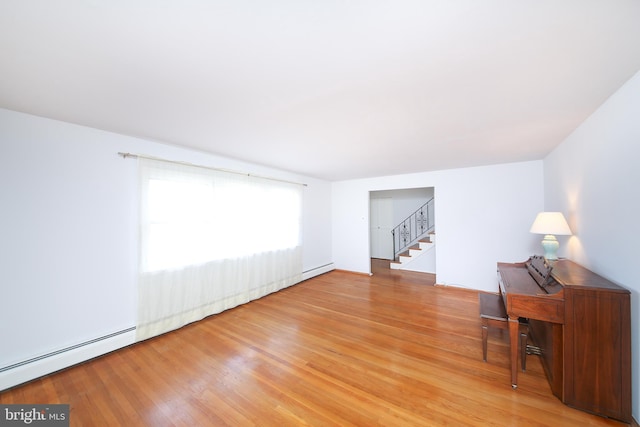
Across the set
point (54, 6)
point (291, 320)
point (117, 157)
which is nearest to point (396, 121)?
point (54, 6)

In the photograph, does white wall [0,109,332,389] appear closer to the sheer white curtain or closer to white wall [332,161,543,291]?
the sheer white curtain

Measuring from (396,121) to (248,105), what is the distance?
1390mm

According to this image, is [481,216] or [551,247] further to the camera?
[481,216]

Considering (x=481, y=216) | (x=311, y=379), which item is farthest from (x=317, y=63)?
(x=481, y=216)

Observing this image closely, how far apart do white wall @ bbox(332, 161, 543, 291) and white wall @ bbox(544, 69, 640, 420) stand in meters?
1.39

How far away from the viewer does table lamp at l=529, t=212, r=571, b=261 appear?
2303 millimetres

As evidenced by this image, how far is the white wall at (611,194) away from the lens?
1482mm

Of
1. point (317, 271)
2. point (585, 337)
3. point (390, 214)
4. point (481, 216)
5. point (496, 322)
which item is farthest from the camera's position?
point (390, 214)

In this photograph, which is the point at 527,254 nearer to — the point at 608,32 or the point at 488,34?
the point at 608,32

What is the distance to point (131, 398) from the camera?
5.78 feet

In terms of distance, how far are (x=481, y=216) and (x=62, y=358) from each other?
606 cm

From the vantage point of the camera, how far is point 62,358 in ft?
6.79

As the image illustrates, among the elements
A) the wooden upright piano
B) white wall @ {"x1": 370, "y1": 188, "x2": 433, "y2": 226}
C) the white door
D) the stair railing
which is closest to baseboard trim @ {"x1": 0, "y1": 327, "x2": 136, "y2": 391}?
the wooden upright piano

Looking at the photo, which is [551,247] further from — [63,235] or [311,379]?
[63,235]
